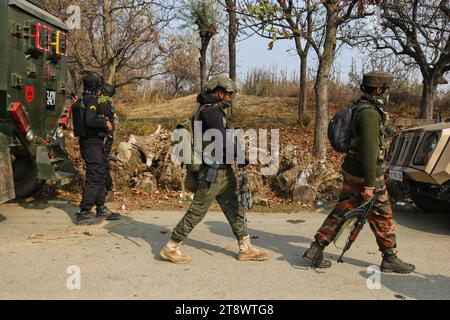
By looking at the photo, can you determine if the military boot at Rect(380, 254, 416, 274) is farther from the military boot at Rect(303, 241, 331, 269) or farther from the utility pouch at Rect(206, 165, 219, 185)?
the utility pouch at Rect(206, 165, 219, 185)

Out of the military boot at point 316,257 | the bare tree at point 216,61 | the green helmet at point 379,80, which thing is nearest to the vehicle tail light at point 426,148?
the green helmet at point 379,80

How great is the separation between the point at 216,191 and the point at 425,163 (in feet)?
9.14

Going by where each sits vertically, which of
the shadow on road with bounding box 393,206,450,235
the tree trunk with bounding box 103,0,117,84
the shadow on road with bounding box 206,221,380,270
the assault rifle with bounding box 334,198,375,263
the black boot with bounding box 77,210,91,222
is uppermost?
the tree trunk with bounding box 103,0,117,84

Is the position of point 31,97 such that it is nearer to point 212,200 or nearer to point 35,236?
point 35,236

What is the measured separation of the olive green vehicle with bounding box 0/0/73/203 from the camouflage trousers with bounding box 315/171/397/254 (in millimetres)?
3854

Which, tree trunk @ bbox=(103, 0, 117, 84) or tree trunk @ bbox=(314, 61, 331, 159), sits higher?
tree trunk @ bbox=(103, 0, 117, 84)

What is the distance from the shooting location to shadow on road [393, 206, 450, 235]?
6.18 metres

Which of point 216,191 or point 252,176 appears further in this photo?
point 252,176

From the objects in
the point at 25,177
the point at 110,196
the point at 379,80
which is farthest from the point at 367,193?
the point at 25,177

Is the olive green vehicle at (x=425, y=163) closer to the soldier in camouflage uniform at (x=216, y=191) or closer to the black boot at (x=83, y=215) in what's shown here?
the soldier in camouflage uniform at (x=216, y=191)

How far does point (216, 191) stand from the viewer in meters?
4.59

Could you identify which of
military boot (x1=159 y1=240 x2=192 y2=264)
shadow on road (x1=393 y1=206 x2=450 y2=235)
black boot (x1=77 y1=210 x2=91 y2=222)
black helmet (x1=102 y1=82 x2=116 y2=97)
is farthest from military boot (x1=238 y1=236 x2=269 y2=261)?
black helmet (x1=102 y1=82 x2=116 y2=97)

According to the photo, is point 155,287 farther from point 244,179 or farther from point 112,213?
point 112,213
